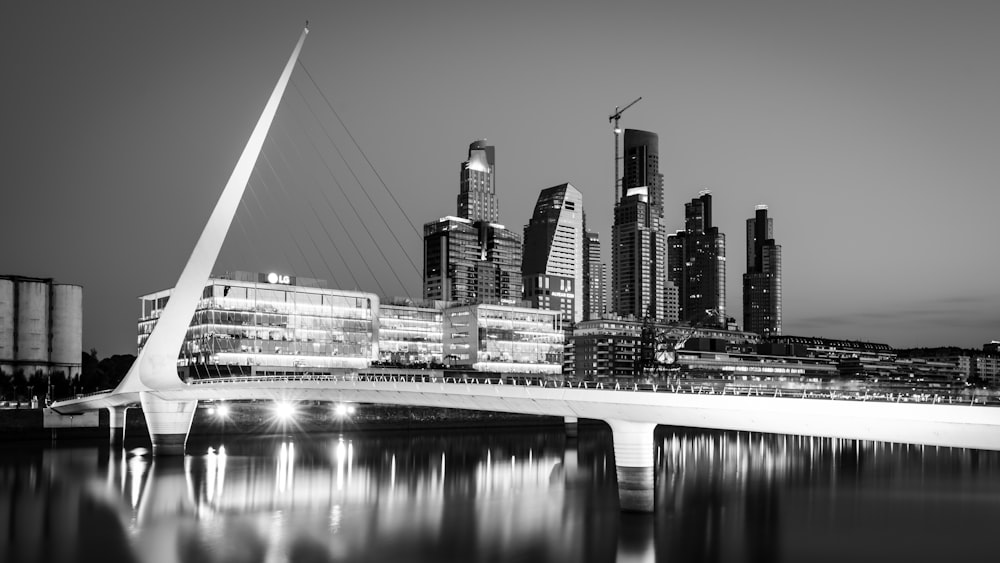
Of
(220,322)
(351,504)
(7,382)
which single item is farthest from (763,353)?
(351,504)

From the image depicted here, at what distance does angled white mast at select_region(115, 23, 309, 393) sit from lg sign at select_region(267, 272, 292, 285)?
51.3m

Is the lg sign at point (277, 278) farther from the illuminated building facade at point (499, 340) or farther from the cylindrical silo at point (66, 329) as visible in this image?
the illuminated building facade at point (499, 340)

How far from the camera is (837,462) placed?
5925 cm

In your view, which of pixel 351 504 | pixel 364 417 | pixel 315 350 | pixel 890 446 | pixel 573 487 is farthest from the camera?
pixel 315 350

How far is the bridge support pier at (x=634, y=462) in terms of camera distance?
33281 mm

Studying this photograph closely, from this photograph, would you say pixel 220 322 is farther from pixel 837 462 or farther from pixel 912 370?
pixel 912 370

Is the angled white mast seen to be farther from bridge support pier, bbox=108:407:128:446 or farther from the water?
bridge support pier, bbox=108:407:128:446

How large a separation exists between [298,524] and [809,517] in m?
21.2

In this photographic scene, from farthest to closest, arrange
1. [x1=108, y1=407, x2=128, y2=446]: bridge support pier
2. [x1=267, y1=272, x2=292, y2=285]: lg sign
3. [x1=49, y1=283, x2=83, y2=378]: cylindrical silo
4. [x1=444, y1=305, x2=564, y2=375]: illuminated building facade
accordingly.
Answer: [x1=444, y1=305, x2=564, y2=375]: illuminated building facade < [x1=267, y1=272, x2=292, y2=285]: lg sign < [x1=49, y1=283, x2=83, y2=378]: cylindrical silo < [x1=108, y1=407, x2=128, y2=446]: bridge support pier

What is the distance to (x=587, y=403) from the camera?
109ft

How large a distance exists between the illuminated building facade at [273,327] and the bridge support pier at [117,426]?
92.1 feet

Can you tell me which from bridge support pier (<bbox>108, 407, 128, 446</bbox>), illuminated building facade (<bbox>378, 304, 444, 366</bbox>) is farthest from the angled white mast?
illuminated building facade (<bbox>378, 304, 444, 366</bbox>)

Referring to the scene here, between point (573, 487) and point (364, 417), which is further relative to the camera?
point (364, 417)

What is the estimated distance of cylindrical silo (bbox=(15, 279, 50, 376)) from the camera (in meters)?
100
